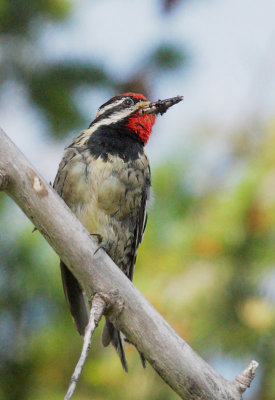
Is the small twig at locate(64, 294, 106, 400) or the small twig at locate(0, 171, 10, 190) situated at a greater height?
the small twig at locate(0, 171, 10, 190)

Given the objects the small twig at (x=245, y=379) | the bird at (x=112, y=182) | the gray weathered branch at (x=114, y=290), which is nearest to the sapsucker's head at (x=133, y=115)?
the bird at (x=112, y=182)

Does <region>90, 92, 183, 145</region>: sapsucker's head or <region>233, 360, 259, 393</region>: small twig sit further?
<region>90, 92, 183, 145</region>: sapsucker's head

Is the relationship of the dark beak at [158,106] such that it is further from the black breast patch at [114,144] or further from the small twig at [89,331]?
the small twig at [89,331]

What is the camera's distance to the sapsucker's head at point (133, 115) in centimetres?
326

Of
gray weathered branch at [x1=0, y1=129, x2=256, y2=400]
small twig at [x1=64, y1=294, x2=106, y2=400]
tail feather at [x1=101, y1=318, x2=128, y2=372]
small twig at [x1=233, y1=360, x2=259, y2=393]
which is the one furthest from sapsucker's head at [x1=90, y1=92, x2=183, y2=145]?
small twig at [x1=233, y1=360, x2=259, y2=393]

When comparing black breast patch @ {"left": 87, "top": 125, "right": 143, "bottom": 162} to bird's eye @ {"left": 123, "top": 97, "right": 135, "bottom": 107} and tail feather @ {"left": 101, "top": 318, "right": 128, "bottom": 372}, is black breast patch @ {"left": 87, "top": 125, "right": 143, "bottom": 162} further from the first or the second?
tail feather @ {"left": 101, "top": 318, "right": 128, "bottom": 372}

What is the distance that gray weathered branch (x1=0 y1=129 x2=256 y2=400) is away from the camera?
2.11 metres

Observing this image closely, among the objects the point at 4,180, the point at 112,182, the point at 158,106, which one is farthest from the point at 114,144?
the point at 4,180

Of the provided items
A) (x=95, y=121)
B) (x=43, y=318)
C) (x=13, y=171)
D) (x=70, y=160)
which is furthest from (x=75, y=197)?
(x=13, y=171)

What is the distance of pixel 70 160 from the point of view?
3062 millimetres

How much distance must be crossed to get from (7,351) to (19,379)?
17 cm

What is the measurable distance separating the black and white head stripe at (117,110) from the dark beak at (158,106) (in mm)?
56

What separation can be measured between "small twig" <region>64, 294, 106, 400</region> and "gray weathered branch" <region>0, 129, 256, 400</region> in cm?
4

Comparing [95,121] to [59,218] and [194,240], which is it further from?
[59,218]
